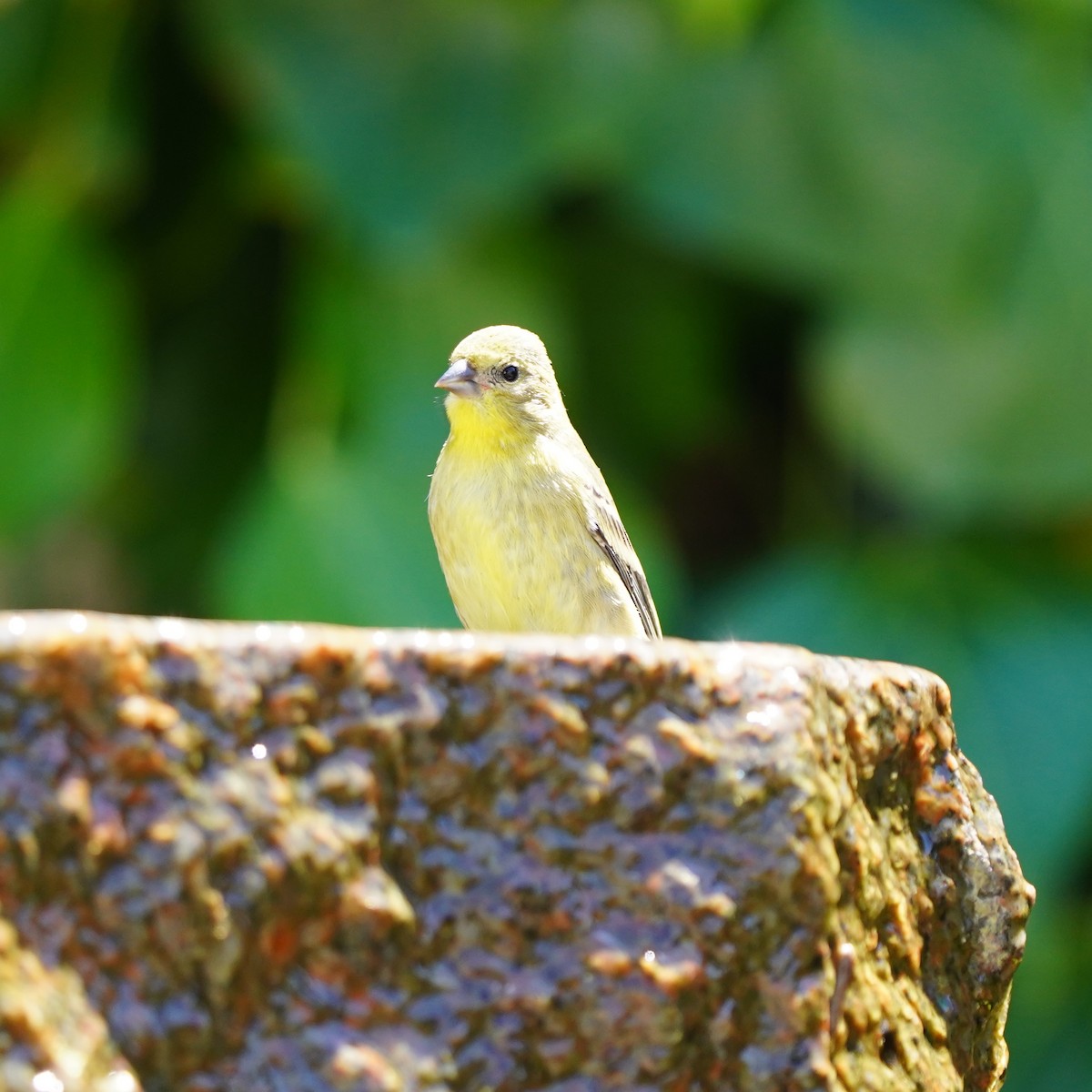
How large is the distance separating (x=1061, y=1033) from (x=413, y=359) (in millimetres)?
3177

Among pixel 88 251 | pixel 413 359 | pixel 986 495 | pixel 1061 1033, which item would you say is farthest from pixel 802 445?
pixel 88 251

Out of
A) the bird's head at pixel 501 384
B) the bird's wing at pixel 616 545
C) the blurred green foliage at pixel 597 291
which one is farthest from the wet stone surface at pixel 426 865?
the blurred green foliage at pixel 597 291

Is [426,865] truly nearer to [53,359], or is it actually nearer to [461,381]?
[461,381]

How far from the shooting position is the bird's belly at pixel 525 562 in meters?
3.65

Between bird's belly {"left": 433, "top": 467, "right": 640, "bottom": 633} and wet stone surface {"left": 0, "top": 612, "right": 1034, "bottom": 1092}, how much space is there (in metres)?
1.52

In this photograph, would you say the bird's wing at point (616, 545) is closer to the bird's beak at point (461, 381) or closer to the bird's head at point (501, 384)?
the bird's head at point (501, 384)

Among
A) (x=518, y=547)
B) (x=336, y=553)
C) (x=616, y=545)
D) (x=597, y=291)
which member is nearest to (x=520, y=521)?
(x=518, y=547)

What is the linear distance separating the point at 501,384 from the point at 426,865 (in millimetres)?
2107

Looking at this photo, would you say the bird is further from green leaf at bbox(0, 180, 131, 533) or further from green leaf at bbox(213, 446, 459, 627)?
green leaf at bbox(0, 180, 131, 533)

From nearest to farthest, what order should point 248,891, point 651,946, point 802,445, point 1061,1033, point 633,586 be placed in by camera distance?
point 248,891 < point 651,946 < point 633,586 < point 1061,1033 < point 802,445

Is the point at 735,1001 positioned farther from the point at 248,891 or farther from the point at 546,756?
the point at 248,891

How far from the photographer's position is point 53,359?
5.82 meters

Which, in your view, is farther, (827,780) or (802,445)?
(802,445)

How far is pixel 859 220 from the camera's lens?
614 centimetres
